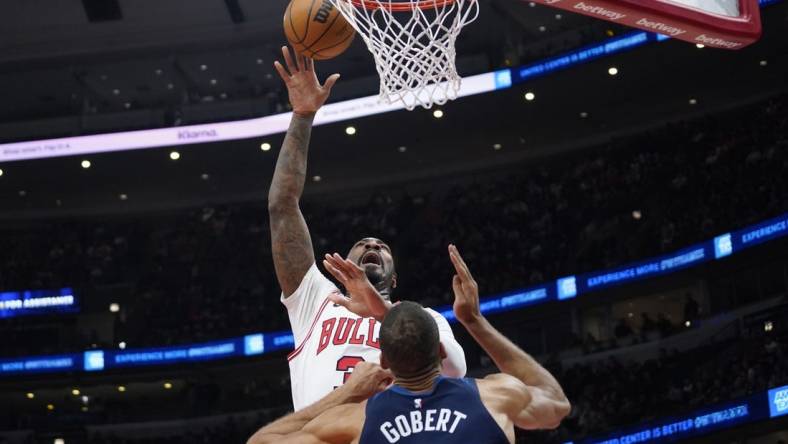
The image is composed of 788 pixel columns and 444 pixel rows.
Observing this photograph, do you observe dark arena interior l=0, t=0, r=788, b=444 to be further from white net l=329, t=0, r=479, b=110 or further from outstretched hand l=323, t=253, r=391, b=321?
outstretched hand l=323, t=253, r=391, b=321

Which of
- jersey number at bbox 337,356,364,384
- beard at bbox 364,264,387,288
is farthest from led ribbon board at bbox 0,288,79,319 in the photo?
jersey number at bbox 337,356,364,384

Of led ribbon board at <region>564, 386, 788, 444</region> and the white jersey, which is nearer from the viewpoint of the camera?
the white jersey

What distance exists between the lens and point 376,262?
467 cm

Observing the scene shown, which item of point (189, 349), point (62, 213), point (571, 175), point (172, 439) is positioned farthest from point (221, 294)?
point (571, 175)

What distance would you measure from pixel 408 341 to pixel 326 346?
5.03ft

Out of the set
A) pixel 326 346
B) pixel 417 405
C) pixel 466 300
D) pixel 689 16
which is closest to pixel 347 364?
pixel 326 346

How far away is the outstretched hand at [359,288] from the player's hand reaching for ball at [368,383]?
35cm

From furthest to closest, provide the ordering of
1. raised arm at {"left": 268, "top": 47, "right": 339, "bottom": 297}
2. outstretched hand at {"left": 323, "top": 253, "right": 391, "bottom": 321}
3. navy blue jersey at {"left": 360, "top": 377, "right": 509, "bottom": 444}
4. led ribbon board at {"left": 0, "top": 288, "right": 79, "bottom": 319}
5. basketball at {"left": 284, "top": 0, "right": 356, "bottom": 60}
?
led ribbon board at {"left": 0, "top": 288, "right": 79, "bottom": 319}, basketball at {"left": 284, "top": 0, "right": 356, "bottom": 60}, raised arm at {"left": 268, "top": 47, "right": 339, "bottom": 297}, outstretched hand at {"left": 323, "top": 253, "right": 391, "bottom": 321}, navy blue jersey at {"left": 360, "top": 377, "right": 509, "bottom": 444}

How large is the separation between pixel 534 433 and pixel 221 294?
25.6ft

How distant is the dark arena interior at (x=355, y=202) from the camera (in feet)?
61.0

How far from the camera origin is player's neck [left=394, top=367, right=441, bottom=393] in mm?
3037

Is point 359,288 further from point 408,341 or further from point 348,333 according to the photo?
point 348,333

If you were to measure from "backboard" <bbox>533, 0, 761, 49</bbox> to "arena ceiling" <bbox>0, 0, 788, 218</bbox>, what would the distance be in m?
14.2

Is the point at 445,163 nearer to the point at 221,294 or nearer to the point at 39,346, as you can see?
→ the point at 221,294
